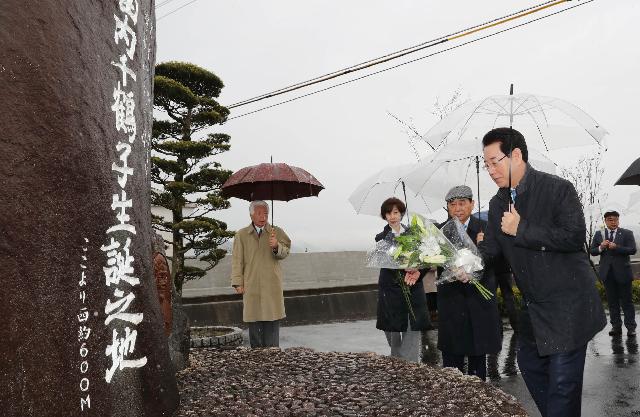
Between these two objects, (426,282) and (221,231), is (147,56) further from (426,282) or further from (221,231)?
(426,282)

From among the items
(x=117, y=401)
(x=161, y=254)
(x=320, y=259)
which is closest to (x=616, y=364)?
(x=161, y=254)

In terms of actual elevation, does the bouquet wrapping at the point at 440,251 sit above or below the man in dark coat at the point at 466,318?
above

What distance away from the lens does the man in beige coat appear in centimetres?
660

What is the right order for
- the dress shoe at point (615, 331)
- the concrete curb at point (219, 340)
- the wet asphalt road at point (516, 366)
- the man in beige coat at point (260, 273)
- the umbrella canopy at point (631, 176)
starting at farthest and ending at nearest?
the dress shoe at point (615, 331) → the concrete curb at point (219, 340) → the umbrella canopy at point (631, 176) → the man in beige coat at point (260, 273) → the wet asphalt road at point (516, 366)

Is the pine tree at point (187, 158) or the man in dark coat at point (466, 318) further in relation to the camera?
the pine tree at point (187, 158)

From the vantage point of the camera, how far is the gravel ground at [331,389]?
344 cm

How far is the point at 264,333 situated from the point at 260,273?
0.74 metres

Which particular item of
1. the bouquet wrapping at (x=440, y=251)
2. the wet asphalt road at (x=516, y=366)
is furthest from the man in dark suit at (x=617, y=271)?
the bouquet wrapping at (x=440, y=251)

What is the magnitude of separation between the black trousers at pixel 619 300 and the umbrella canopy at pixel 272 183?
5489mm

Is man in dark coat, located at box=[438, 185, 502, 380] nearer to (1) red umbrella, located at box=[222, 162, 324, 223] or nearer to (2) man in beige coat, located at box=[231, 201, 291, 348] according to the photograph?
(2) man in beige coat, located at box=[231, 201, 291, 348]

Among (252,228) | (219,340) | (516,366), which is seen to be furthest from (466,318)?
(219,340)

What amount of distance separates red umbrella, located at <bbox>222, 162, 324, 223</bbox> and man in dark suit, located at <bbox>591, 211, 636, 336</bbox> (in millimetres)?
5456

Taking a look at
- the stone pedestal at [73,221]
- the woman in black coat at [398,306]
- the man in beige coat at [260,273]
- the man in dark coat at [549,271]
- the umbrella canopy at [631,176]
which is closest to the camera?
the stone pedestal at [73,221]

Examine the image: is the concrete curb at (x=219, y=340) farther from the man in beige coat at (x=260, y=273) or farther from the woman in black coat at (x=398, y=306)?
the woman in black coat at (x=398, y=306)
